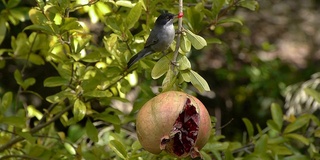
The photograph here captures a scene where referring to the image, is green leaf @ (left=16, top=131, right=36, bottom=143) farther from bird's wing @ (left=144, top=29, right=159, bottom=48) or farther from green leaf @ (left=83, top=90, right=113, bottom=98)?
bird's wing @ (left=144, top=29, right=159, bottom=48)

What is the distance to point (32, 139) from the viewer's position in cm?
200

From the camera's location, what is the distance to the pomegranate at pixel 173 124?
1.32 m

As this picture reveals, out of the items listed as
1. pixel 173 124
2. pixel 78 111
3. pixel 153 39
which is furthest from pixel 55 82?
pixel 173 124

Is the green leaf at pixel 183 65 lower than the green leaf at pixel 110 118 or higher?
higher

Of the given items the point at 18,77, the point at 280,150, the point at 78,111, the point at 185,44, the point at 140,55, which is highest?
the point at 185,44

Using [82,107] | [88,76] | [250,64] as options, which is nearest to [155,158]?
[82,107]

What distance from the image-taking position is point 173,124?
4.36 feet

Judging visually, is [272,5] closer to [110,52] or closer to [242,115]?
[242,115]

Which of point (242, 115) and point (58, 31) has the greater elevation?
point (58, 31)

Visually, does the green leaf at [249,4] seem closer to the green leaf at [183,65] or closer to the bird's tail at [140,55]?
the bird's tail at [140,55]

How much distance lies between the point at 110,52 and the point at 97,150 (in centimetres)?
38

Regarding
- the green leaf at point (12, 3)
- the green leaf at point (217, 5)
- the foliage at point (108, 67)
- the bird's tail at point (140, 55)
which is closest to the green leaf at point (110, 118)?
the foliage at point (108, 67)

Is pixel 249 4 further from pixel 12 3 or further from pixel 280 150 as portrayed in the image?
pixel 12 3

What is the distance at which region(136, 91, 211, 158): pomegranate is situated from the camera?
1.32 m
